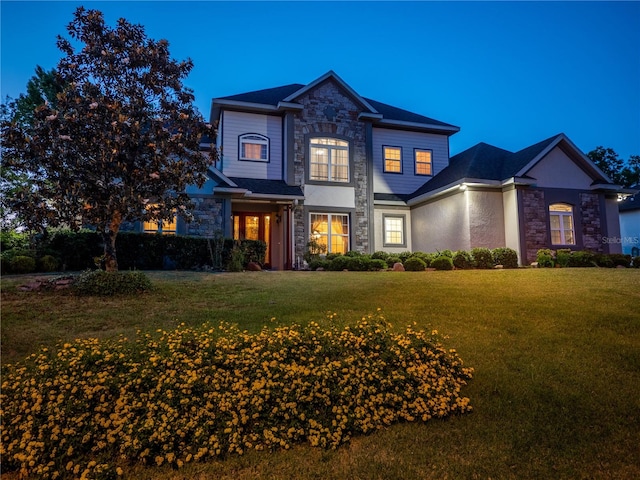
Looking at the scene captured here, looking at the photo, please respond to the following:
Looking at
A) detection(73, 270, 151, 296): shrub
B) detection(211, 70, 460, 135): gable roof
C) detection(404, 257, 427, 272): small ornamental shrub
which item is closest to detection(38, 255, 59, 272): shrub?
detection(73, 270, 151, 296): shrub

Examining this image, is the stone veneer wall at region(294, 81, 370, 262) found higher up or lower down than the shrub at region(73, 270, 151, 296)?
higher up

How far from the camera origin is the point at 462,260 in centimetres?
1412

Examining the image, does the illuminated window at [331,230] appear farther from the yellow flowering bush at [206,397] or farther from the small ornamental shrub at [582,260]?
the yellow flowering bush at [206,397]

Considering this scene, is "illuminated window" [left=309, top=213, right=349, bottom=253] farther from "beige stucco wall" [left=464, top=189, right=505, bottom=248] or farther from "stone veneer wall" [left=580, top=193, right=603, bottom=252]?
"stone veneer wall" [left=580, top=193, right=603, bottom=252]

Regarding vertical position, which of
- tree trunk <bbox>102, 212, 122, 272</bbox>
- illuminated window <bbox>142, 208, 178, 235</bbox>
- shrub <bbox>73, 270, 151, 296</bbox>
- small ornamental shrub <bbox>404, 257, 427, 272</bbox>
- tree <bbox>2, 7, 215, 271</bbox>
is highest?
tree <bbox>2, 7, 215, 271</bbox>

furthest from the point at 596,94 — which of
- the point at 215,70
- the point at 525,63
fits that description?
the point at 215,70

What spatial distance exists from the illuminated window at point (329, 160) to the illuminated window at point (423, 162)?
3.90m

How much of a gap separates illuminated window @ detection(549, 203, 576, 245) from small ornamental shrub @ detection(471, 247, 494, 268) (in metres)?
3.55

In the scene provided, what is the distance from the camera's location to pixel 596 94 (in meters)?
135

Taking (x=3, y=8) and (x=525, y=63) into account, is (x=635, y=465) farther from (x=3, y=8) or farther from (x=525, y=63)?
(x=525, y=63)

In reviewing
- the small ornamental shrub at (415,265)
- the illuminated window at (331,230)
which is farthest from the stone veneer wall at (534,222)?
the illuminated window at (331,230)

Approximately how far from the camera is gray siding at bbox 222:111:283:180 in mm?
16672

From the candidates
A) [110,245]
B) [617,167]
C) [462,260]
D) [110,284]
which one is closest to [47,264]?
[110,245]

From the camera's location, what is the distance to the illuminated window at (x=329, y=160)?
680 inches
